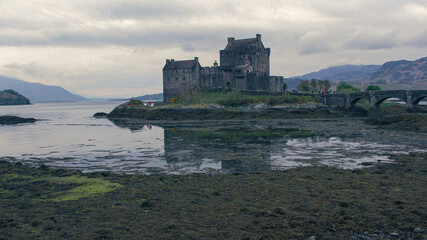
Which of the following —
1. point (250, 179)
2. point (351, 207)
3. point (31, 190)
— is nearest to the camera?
point (351, 207)

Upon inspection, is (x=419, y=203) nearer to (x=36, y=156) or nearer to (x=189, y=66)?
(x=36, y=156)

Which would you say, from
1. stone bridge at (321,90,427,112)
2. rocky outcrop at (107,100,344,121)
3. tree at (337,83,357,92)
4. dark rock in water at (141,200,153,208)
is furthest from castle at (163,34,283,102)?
dark rock in water at (141,200,153,208)

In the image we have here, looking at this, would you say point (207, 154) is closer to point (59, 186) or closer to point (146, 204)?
point (59, 186)

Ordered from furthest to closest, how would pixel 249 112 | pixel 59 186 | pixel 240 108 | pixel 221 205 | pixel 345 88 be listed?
1. pixel 345 88
2. pixel 240 108
3. pixel 249 112
4. pixel 59 186
5. pixel 221 205

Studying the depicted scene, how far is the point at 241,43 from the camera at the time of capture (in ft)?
294

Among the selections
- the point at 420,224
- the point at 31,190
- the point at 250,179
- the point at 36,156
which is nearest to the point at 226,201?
the point at 250,179

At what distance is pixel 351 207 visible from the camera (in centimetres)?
1212

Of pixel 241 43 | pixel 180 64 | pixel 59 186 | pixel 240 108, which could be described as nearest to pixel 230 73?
pixel 241 43

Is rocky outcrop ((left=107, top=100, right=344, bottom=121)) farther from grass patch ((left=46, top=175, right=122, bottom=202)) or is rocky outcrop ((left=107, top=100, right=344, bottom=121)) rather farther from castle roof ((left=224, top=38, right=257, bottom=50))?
grass patch ((left=46, top=175, right=122, bottom=202))

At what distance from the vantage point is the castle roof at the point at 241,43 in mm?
87438

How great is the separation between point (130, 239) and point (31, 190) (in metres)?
8.48

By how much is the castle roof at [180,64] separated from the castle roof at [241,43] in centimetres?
955

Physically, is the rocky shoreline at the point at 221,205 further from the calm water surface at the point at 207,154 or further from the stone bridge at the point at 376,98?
the stone bridge at the point at 376,98

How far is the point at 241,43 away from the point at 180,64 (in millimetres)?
16537
